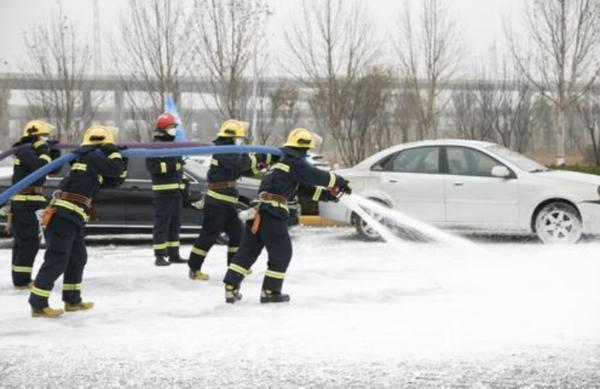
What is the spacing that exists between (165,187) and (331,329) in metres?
3.51

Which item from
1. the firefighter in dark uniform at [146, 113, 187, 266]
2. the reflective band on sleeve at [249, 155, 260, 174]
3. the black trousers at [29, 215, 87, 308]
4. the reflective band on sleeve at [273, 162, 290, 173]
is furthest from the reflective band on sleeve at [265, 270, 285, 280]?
the firefighter in dark uniform at [146, 113, 187, 266]

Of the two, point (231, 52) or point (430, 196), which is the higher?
point (231, 52)

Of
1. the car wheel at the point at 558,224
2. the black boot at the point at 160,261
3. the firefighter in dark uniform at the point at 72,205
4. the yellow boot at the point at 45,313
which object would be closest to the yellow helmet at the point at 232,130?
the firefighter in dark uniform at the point at 72,205

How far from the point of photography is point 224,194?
318 inches

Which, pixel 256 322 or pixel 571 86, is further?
pixel 571 86

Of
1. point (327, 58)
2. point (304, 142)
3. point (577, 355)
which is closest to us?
point (577, 355)

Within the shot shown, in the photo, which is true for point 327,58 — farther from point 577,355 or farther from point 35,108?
point 577,355

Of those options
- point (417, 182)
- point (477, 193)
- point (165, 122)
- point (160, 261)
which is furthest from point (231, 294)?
point (477, 193)

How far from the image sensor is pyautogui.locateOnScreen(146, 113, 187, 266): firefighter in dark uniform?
8.72m

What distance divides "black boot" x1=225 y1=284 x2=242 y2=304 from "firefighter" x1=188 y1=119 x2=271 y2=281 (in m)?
1.20

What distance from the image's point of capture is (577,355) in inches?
204

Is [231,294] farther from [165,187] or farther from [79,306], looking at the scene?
[165,187]

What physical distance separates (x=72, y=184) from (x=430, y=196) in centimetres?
578

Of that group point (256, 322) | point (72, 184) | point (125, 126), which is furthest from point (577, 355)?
point (125, 126)
